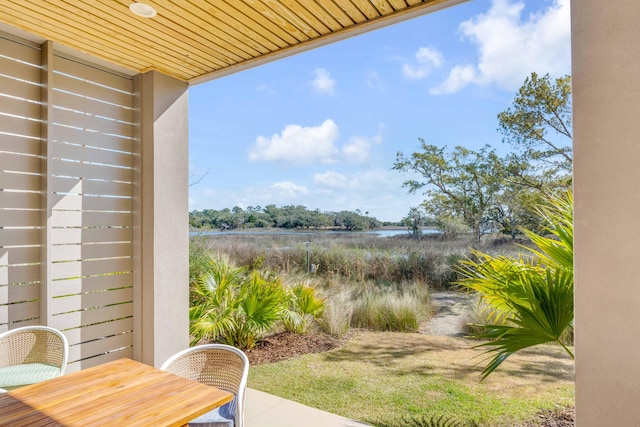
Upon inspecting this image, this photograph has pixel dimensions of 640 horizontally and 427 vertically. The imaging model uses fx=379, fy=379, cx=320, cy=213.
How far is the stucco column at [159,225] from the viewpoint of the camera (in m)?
3.28

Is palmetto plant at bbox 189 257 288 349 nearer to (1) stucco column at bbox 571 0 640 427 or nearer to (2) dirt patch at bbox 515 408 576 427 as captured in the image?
(2) dirt patch at bbox 515 408 576 427

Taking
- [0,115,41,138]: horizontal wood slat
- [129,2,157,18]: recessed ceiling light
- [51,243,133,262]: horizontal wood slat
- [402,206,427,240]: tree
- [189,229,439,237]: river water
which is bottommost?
[51,243,133,262]: horizontal wood slat

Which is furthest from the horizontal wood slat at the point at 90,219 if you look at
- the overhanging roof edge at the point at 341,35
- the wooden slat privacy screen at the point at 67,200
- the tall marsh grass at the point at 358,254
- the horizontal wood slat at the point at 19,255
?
the tall marsh grass at the point at 358,254

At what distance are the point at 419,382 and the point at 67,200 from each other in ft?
11.1

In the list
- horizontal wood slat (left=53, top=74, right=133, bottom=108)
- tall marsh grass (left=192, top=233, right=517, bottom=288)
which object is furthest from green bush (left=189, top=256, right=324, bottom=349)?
horizontal wood slat (left=53, top=74, right=133, bottom=108)

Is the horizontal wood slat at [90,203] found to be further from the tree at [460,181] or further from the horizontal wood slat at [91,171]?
the tree at [460,181]

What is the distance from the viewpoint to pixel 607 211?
1.49 meters

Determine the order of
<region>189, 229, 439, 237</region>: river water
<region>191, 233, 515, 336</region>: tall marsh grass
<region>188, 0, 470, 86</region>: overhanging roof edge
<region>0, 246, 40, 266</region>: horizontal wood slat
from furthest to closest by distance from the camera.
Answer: <region>189, 229, 439, 237</region>: river water
<region>191, 233, 515, 336</region>: tall marsh grass
<region>0, 246, 40, 266</region>: horizontal wood slat
<region>188, 0, 470, 86</region>: overhanging roof edge

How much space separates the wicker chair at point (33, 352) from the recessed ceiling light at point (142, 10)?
6.81 feet

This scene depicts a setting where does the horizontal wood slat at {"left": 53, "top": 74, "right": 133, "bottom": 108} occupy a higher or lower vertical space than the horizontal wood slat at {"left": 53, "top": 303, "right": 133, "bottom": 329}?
higher

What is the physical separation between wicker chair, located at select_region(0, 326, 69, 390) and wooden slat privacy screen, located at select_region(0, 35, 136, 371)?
0.30 meters

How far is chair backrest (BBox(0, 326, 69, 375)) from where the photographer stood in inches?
94.3

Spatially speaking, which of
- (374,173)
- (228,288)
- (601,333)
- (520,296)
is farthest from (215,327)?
(601,333)

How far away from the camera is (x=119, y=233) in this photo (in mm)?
3348
